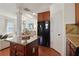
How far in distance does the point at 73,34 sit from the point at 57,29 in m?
0.24

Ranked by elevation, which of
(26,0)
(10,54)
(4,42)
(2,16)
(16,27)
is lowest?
(10,54)

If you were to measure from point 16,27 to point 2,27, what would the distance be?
177 millimetres

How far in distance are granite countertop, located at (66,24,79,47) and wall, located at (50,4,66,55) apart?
0.09 metres

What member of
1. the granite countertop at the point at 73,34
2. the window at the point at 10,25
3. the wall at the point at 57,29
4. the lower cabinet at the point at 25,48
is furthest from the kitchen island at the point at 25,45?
the granite countertop at the point at 73,34

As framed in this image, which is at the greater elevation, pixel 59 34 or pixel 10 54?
pixel 59 34

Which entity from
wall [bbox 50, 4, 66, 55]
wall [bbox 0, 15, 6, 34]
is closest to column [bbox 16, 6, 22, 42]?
wall [bbox 0, 15, 6, 34]

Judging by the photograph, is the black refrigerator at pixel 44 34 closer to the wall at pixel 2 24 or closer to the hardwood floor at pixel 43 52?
the hardwood floor at pixel 43 52

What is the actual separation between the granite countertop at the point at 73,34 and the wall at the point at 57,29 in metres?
0.09

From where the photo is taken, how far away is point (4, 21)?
1.50m

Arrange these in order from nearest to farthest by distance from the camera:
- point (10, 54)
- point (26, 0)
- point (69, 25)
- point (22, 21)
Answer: point (26, 0)
point (10, 54)
point (22, 21)
point (69, 25)

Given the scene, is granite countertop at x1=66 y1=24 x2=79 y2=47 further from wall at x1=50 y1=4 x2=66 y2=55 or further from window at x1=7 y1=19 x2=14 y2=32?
window at x1=7 y1=19 x2=14 y2=32

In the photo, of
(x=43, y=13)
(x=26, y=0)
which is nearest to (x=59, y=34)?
(x=43, y=13)

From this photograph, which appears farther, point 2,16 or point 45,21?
point 45,21

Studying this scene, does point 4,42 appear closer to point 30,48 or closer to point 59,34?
point 30,48
